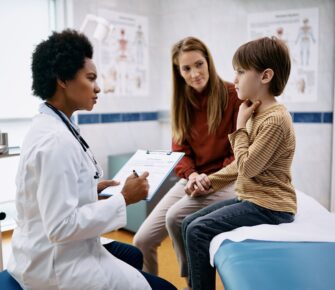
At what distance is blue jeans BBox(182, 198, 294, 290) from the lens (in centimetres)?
147

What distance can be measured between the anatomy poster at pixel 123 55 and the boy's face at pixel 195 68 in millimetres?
1390

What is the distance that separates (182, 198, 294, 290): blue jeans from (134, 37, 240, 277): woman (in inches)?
10.6

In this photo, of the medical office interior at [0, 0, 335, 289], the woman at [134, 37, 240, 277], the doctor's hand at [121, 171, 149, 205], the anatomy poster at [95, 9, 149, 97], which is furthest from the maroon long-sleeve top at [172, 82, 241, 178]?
the anatomy poster at [95, 9, 149, 97]

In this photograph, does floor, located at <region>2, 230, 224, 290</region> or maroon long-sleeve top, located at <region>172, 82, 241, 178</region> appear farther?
floor, located at <region>2, 230, 224, 290</region>

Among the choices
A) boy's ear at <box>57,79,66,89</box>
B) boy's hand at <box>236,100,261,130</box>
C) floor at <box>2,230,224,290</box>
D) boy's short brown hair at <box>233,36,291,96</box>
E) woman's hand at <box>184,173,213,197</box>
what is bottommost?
floor at <box>2,230,224,290</box>

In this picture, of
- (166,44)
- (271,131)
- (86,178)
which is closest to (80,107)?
(86,178)

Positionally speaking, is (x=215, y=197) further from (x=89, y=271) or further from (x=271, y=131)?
(x=89, y=271)

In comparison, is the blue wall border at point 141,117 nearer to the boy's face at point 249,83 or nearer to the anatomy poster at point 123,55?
the anatomy poster at point 123,55

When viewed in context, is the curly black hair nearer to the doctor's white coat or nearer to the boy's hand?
the doctor's white coat

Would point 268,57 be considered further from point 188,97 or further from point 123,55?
point 123,55

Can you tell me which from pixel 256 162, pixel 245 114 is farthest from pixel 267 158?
pixel 245 114

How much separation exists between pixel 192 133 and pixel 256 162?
2.01 feet

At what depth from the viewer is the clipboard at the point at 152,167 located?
1.35 metres

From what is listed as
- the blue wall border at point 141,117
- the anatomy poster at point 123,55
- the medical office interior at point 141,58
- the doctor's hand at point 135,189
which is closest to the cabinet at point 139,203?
the medical office interior at point 141,58
